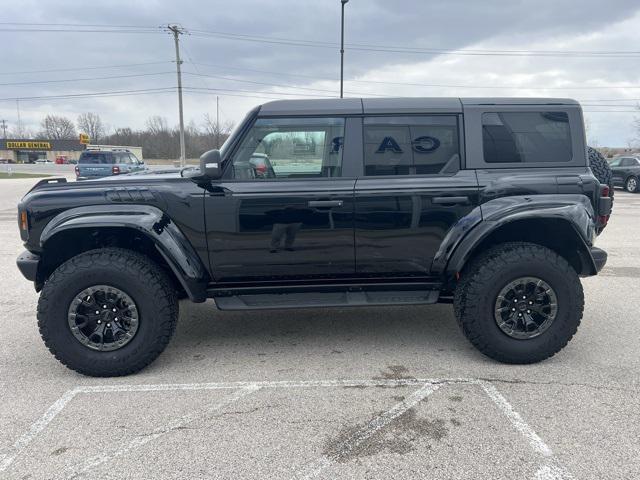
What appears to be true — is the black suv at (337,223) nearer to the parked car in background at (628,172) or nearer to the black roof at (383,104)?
the black roof at (383,104)

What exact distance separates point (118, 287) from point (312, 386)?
158 centimetres

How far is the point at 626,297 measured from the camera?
525 cm

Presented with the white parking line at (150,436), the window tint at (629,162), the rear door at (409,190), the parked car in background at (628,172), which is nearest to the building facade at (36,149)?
the parked car in background at (628,172)

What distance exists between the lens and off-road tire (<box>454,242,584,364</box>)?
137 inches

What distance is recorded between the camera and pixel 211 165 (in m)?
3.37

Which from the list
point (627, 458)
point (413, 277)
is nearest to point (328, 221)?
point (413, 277)

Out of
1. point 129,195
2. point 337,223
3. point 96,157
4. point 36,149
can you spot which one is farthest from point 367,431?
point 36,149

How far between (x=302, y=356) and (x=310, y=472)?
142 centimetres

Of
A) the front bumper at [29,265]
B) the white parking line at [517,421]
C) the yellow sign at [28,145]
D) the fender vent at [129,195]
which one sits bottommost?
the white parking line at [517,421]

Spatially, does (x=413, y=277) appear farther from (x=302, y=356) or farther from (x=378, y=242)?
(x=302, y=356)

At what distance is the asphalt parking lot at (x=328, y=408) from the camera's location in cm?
246

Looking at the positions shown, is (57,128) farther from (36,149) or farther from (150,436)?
(150,436)

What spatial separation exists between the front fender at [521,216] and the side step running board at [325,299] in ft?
1.25

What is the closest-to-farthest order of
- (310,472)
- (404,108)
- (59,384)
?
1. (310,472)
2. (59,384)
3. (404,108)
